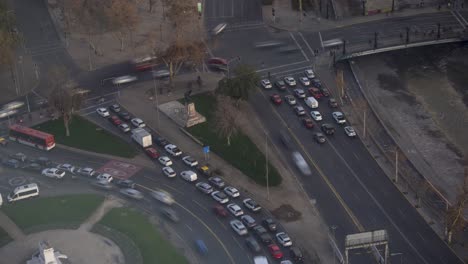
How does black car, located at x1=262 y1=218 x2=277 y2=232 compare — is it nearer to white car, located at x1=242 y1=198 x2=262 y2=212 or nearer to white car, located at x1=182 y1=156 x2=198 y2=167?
white car, located at x1=242 y1=198 x2=262 y2=212

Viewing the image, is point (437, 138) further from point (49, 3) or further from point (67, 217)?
point (49, 3)

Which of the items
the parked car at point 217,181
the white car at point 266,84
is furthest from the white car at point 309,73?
the parked car at point 217,181

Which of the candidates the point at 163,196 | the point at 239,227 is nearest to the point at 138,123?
the point at 163,196

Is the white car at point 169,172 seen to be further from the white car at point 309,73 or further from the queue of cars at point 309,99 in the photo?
the white car at point 309,73

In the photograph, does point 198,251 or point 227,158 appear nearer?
point 198,251

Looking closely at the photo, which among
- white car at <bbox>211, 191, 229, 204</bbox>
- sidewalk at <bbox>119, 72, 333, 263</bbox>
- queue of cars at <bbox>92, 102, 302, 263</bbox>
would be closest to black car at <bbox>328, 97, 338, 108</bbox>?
sidewalk at <bbox>119, 72, 333, 263</bbox>

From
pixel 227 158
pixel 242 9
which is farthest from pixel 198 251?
Result: pixel 242 9
